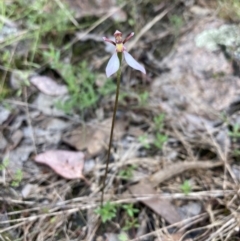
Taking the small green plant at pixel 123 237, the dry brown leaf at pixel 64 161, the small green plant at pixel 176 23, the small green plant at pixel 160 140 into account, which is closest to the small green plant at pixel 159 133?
the small green plant at pixel 160 140

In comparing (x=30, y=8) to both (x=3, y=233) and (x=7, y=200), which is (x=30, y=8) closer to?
(x=7, y=200)

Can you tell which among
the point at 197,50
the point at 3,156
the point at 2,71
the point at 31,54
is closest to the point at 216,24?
the point at 197,50

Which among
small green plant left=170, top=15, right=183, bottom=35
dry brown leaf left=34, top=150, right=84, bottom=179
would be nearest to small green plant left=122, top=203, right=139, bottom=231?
dry brown leaf left=34, top=150, right=84, bottom=179

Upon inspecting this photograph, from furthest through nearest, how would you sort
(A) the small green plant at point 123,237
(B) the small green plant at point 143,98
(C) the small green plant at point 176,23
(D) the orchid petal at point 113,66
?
(C) the small green plant at point 176,23 → (B) the small green plant at point 143,98 → (A) the small green plant at point 123,237 → (D) the orchid petal at point 113,66

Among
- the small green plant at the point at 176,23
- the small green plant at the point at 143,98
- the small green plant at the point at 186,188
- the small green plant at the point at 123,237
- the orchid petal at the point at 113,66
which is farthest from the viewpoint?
the small green plant at the point at 176,23

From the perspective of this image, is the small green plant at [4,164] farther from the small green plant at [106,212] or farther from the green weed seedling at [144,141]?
the green weed seedling at [144,141]

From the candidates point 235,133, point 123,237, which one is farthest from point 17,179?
point 235,133

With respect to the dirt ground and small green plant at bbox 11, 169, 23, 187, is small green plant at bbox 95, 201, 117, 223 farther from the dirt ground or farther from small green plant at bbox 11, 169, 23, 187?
small green plant at bbox 11, 169, 23, 187
